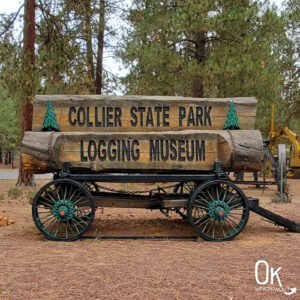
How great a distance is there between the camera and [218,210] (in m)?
6.07

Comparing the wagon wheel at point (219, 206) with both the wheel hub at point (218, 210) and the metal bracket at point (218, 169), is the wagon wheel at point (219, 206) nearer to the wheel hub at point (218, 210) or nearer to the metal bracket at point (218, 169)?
the wheel hub at point (218, 210)

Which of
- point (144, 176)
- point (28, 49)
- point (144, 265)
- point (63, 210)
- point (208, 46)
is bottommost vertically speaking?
point (144, 265)

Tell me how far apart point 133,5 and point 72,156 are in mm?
12465

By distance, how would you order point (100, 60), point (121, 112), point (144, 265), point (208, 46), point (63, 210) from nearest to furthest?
point (144, 265), point (63, 210), point (121, 112), point (208, 46), point (100, 60)

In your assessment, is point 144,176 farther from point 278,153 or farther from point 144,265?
point 278,153

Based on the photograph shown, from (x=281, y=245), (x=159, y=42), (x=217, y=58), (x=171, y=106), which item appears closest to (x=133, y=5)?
(x=159, y=42)

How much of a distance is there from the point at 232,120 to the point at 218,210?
147 cm

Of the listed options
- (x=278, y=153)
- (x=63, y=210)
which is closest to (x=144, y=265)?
(x=63, y=210)

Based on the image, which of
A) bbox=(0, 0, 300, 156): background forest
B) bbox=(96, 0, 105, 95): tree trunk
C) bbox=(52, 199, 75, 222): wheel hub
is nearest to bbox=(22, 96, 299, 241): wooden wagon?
bbox=(52, 199, 75, 222): wheel hub

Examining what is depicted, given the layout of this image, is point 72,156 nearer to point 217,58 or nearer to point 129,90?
point 217,58

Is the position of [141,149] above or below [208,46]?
below

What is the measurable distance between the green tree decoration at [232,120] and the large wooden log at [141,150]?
0.20 metres

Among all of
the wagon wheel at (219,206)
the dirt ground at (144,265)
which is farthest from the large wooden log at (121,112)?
the dirt ground at (144,265)

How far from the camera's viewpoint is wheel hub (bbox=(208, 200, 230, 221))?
607cm
